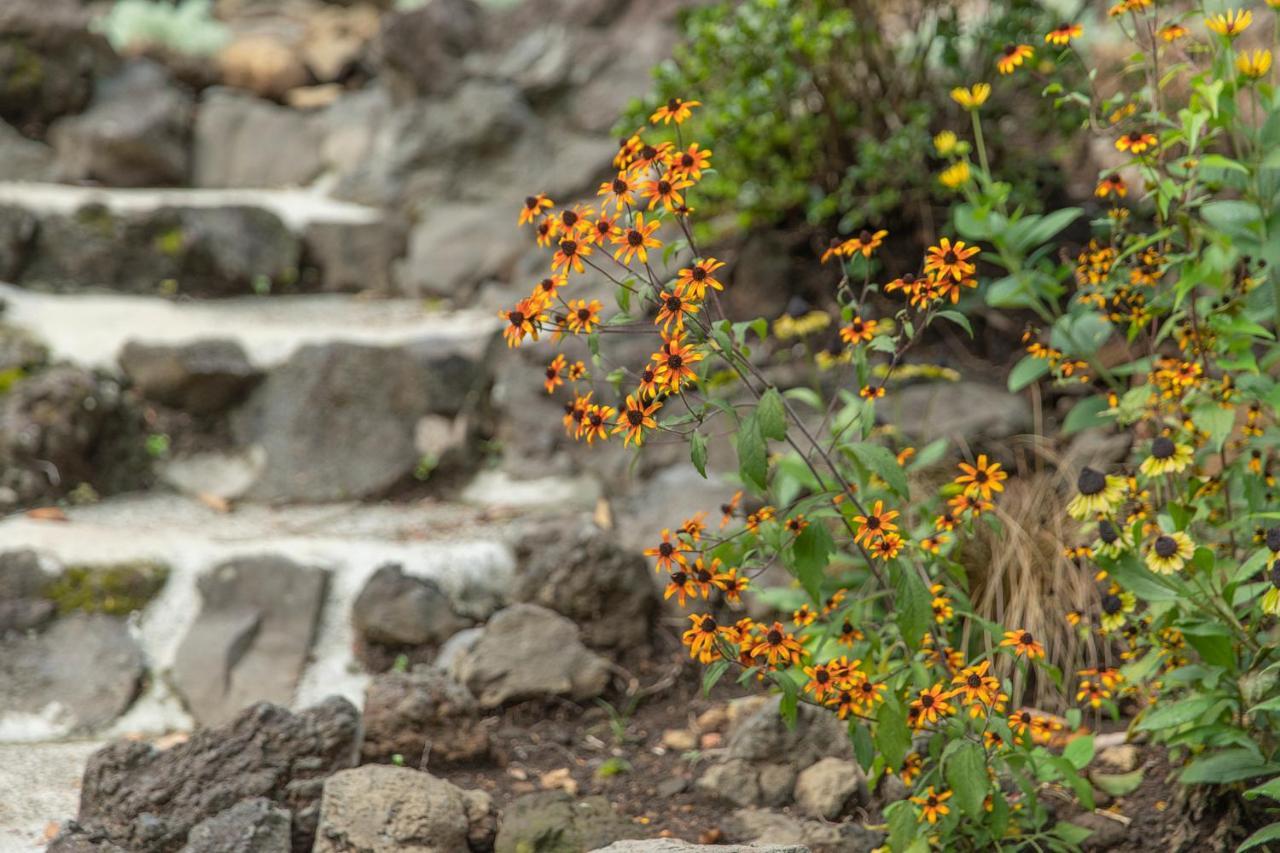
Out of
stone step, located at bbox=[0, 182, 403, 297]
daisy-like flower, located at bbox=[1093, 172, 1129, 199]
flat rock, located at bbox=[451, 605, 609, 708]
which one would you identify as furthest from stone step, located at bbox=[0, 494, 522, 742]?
daisy-like flower, located at bbox=[1093, 172, 1129, 199]

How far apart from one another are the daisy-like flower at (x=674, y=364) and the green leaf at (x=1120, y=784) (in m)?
1.44

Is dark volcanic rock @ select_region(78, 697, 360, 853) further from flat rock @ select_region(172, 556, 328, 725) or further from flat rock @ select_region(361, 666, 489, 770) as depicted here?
flat rock @ select_region(172, 556, 328, 725)

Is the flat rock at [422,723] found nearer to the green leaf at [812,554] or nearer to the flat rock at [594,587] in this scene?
the flat rock at [594,587]

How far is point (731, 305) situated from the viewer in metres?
4.56

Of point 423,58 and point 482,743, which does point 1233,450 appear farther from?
point 423,58

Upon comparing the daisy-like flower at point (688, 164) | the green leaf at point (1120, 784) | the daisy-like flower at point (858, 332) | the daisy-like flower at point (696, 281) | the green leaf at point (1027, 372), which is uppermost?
the green leaf at point (1027, 372)

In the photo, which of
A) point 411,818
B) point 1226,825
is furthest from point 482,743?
point 1226,825

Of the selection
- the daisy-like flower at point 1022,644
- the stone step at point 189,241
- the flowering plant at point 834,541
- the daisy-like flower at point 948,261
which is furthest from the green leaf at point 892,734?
the stone step at point 189,241

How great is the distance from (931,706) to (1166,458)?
65 centimetres

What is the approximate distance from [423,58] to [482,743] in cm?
409

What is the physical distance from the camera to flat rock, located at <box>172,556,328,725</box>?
338cm

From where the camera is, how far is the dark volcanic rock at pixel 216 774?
254cm

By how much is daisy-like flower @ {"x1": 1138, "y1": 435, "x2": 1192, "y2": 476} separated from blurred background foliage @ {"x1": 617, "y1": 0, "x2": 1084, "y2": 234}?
6.53ft

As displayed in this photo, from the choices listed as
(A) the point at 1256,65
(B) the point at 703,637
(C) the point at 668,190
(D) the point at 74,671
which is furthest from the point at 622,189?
(D) the point at 74,671
